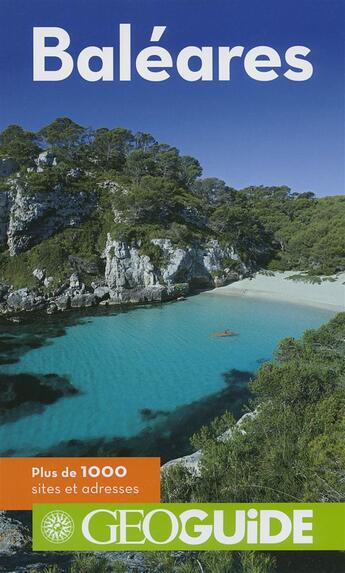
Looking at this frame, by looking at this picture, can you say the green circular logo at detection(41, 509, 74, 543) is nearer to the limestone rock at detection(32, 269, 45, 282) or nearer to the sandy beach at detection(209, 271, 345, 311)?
the sandy beach at detection(209, 271, 345, 311)

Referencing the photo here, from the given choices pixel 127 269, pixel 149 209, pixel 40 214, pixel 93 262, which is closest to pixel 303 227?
pixel 149 209

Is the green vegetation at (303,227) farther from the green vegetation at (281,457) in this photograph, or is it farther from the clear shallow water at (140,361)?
the green vegetation at (281,457)

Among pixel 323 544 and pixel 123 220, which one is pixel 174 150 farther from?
pixel 323 544

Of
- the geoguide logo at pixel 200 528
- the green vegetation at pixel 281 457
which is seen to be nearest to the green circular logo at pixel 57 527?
the geoguide logo at pixel 200 528

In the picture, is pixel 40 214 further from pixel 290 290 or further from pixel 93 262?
pixel 290 290

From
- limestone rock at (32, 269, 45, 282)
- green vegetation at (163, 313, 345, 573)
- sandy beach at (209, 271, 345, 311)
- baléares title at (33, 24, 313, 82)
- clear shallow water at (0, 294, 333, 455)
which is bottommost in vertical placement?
clear shallow water at (0, 294, 333, 455)

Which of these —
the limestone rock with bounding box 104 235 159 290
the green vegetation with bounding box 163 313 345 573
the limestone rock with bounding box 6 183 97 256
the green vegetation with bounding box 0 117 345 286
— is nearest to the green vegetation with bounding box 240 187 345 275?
the green vegetation with bounding box 0 117 345 286
